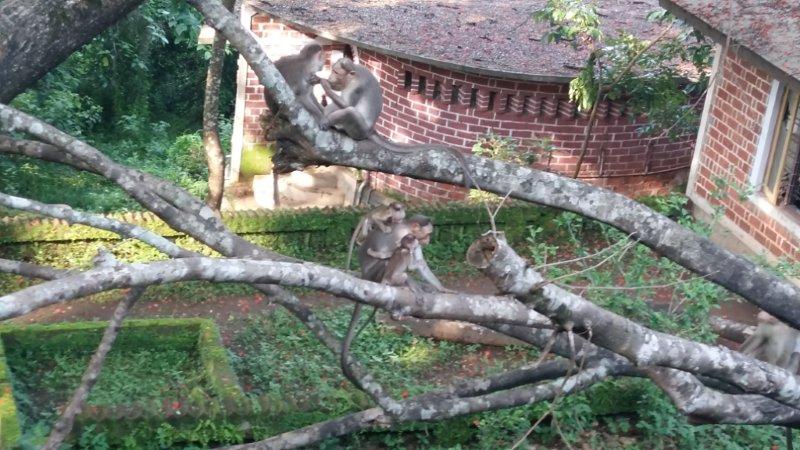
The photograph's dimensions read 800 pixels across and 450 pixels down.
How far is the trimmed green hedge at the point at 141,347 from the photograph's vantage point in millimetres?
8031

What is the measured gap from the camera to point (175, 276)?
4.03m

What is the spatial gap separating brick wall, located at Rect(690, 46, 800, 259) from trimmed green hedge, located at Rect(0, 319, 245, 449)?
4.84 metres

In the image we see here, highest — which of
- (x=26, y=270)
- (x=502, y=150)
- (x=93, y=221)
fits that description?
(x=93, y=221)

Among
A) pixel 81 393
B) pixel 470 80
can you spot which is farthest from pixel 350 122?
pixel 470 80

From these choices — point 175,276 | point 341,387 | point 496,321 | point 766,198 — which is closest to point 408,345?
point 341,387

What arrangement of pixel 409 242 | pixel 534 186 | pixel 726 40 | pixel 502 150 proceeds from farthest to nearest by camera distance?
pixel 502 150 < pixel 726 40 < pixel 409 242 < pixel 534 186

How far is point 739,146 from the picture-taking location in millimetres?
10891

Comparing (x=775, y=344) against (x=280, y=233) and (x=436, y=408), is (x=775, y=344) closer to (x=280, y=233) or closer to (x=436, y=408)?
(x=436, y=408)

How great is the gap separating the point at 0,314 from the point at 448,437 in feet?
18.2

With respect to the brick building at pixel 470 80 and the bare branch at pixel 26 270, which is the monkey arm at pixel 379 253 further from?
the brick building at pixel 470 80

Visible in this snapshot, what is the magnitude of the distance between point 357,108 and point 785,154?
18.2 ft

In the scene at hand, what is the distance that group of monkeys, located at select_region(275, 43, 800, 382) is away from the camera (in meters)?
5.73

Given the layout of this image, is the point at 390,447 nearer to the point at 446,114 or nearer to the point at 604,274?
the point at 604,274

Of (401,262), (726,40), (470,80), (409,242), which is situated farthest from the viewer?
(470,80)
